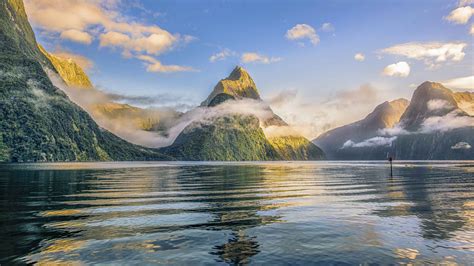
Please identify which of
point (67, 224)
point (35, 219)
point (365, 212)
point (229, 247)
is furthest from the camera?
point (365, 212)

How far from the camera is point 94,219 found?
25.8 metres

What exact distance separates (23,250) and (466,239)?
944 inches

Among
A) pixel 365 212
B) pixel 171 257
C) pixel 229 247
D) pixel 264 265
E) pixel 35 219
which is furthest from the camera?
pixel 365 212

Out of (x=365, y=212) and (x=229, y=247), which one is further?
(x=365, y=212)

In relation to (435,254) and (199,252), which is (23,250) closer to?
(199,252)

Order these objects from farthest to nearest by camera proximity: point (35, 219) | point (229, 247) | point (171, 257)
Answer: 1. point (35, 219)
2. point (229, 247)
3. point (171, 257)

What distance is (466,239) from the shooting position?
20.0m

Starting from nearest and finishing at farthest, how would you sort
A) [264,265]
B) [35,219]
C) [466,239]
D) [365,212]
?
[264,265], [466,239], [35,219], [365,212]

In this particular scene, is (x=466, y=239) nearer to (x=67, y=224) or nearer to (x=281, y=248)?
(x=281, y=248)

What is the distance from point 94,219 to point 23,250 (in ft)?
30.3

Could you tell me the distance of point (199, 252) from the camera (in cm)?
1683

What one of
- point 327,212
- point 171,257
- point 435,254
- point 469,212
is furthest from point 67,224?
point 469,212

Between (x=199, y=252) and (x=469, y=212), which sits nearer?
(x=199, y=252)

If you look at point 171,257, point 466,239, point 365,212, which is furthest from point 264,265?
point 365,212
